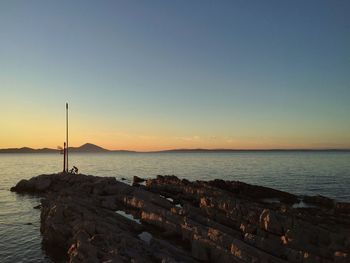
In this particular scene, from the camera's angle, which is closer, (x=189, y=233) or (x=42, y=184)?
(x=189, y=233)

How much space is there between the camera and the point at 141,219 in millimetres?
33656

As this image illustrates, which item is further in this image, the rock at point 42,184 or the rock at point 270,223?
the rock at point 42,184

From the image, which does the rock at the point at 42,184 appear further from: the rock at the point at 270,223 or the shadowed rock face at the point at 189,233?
the rock at the point at 270,223

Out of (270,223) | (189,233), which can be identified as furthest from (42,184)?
(270,223)

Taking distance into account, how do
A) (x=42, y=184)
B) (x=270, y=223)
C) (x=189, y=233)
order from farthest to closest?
(x=42, y=184)
(x=189, y=233)
(x=270, y=223)

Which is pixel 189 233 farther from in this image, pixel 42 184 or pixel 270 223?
pixel 42 184

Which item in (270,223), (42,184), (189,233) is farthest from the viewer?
(42,184)

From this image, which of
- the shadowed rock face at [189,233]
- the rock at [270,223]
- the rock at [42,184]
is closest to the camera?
the shadowed rock face at [189,233]

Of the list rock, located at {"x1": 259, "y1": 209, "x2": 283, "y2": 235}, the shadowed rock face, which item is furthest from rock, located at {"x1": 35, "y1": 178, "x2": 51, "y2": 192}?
rock, located at {"x1": 259, "y1": 209, "x2": 283, "y2": 235}

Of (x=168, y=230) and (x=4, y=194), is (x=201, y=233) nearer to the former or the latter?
(x=168, y=230)

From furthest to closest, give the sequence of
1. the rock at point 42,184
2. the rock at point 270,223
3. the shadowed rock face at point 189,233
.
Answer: the rock at point 42,184, the rock at point 270,223, the shadowed rock face at point 189,233

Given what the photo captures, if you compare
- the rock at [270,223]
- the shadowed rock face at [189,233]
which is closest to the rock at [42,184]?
the shadowed rock face at [189,233]

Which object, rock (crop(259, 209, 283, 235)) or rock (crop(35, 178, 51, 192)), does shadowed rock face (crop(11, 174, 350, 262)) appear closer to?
rock (crop(259, 209, 283, 235))

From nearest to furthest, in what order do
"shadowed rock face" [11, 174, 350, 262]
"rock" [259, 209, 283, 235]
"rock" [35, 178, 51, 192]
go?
1. "shadowed rock face" [11, 174, 350, 262]
2. "rock" [259, 209, 283, 235]
3. "rock" [35, 178, 51, 192]
